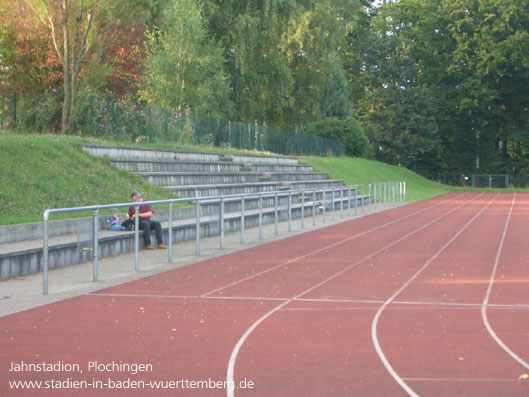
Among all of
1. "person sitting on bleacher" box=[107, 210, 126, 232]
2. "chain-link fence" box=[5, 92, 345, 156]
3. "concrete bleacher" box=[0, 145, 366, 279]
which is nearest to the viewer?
"concrete bleacher" box=[0, 145, 366, 279]

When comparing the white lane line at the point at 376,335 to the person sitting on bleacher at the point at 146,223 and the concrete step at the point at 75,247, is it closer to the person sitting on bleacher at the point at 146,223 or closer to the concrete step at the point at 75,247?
the concrete step at the point at 75,247

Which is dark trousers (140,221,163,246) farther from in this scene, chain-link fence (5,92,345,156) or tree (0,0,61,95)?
tree (0,0,61,95)

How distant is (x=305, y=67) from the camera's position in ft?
164

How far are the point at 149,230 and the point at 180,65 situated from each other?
23351mm

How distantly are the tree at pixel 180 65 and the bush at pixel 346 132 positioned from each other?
2189cm

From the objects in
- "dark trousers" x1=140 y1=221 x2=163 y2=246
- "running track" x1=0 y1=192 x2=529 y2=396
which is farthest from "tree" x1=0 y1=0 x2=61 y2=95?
"running track" x1=0 y1=192 x2=529 y2=396

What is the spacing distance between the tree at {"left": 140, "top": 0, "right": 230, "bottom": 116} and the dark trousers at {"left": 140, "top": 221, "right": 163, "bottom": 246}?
71.8 ft

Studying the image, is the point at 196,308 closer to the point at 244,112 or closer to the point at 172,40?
the point at 172,40

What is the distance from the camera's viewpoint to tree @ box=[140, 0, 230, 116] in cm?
3622

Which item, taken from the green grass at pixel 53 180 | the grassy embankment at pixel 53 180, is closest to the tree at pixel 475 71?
the grassy embankment at pixel 53 180

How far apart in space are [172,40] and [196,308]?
2917cm

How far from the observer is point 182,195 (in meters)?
20.9

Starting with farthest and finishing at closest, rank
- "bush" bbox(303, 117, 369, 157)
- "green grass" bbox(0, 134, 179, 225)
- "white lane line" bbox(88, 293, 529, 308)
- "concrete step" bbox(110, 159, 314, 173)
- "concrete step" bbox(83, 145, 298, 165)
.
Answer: "bush" bbox(303, 117, 369, 157) < "concrete step" bbox(110, 159, 314, 173) < "concrete step" bbox(83, 145, 298, 165) < "green grass" bbox(0, 134, 179, 225) < "white lane line" bbox(88, 293, 529, 308)

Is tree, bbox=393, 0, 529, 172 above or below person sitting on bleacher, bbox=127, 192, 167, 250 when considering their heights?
above
